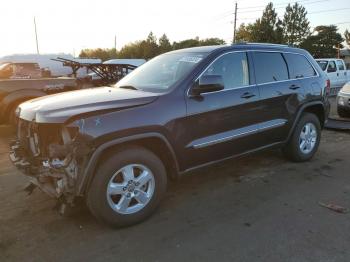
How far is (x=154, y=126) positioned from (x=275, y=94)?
7.00 feet

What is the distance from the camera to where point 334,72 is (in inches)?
625

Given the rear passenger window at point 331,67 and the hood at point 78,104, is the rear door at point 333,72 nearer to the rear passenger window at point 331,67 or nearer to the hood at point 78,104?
the rear passenger window at point 331,67

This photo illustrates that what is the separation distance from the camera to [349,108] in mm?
9336

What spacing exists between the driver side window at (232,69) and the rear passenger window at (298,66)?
1060 mm

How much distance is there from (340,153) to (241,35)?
53.3m

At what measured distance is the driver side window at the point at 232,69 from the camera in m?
4.36

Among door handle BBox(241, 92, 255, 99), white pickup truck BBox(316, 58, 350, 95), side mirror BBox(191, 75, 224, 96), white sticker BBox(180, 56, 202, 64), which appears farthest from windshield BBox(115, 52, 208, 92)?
white pickup truck BBox(316, 58, 350, 95)

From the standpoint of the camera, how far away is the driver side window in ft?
14.3

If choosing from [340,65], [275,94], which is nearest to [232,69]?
[275,94]

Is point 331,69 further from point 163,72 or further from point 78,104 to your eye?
point 78,104

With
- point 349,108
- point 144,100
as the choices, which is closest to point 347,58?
point 349,108

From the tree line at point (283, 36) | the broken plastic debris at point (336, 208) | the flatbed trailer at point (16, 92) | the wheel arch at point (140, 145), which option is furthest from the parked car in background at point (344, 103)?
the tree line at point (283, 36)

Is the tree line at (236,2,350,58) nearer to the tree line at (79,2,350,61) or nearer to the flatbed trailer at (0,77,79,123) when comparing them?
the tree line at (79,2,350,61)

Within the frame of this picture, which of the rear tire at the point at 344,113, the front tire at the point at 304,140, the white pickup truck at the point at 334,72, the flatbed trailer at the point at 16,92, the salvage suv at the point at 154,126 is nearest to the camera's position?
the salvage suv at the point at 154,126
